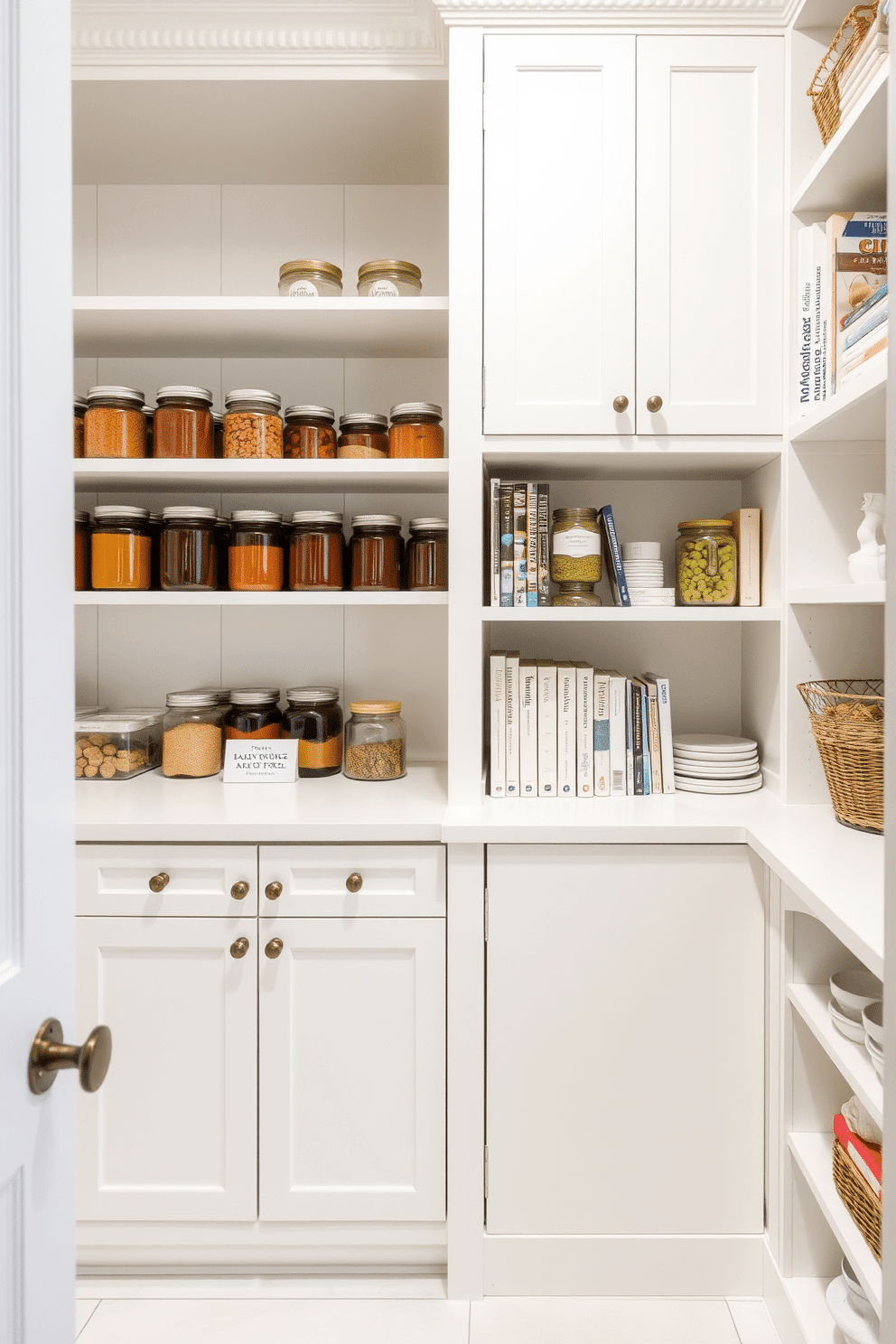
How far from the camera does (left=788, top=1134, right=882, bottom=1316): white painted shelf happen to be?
1187mm

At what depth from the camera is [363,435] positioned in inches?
74.5

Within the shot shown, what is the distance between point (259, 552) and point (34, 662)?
1241mm

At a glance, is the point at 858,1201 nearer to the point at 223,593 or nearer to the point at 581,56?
the point at 223,593

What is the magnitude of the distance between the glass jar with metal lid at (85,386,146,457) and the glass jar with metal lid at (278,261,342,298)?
1.27 feet

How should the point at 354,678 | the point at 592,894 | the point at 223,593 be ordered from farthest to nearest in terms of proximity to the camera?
the point at 354,678, the point at 223,593, the point at 592,894

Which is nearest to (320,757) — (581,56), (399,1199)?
(399,1199)

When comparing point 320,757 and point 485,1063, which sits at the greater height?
point 320,757

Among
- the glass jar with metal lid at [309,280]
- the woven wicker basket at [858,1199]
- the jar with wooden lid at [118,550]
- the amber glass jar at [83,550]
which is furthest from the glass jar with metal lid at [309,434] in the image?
the woven wicker basket at [858,1199]

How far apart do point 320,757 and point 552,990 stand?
0.75 m

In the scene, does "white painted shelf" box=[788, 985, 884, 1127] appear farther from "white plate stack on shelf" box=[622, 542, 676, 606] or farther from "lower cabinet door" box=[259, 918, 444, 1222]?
"white plate stack on shelf" box=[622, 542, 676, 606]

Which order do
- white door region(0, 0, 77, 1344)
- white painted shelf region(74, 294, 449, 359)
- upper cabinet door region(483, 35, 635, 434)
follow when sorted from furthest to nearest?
white painted shelf region(74, 294, 449, 359) < upper cabinet door region(483, 35, 635, 434) < white door region(0, 0, 77, 1344)

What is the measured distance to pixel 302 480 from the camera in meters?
1.95

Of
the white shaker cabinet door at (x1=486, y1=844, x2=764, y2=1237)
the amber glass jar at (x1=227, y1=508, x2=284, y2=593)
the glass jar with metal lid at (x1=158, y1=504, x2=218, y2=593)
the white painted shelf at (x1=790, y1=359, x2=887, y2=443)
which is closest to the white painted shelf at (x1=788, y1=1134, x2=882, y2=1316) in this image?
the white shaker cabinet door at (x1=486, y1=844, x2=764, y2=1237)

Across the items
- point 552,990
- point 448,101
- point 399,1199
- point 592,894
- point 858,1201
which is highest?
point 448,101
